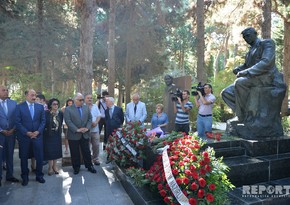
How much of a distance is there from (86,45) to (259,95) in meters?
4.96

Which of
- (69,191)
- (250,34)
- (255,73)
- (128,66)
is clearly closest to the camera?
(69,191)

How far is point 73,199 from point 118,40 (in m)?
17.9

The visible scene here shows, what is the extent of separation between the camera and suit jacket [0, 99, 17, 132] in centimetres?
500

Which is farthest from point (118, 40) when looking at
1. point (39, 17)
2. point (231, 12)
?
point (231, 12)

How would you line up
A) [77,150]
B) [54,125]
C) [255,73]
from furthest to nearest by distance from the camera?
[77,150] < [54,125] < [255,73]

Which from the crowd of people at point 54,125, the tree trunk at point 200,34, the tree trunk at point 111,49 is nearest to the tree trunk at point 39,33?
the tree trunk at point 111,49

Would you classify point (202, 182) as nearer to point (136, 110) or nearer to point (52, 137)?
point (52, 137)

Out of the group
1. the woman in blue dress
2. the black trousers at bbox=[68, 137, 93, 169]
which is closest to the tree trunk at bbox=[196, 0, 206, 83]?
the woman in blue dress

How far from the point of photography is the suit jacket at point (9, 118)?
500 cm

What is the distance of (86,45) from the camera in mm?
7762

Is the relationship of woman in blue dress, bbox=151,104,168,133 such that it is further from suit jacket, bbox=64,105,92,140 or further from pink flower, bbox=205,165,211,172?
pink flower, bbox=205,165,211,172

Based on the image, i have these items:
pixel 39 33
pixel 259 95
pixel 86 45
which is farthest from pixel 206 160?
pixel 39 33

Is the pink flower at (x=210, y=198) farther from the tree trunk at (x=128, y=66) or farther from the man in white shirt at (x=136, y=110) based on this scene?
the tree trunk at (x=128, y=66)

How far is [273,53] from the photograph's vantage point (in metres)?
5.02
